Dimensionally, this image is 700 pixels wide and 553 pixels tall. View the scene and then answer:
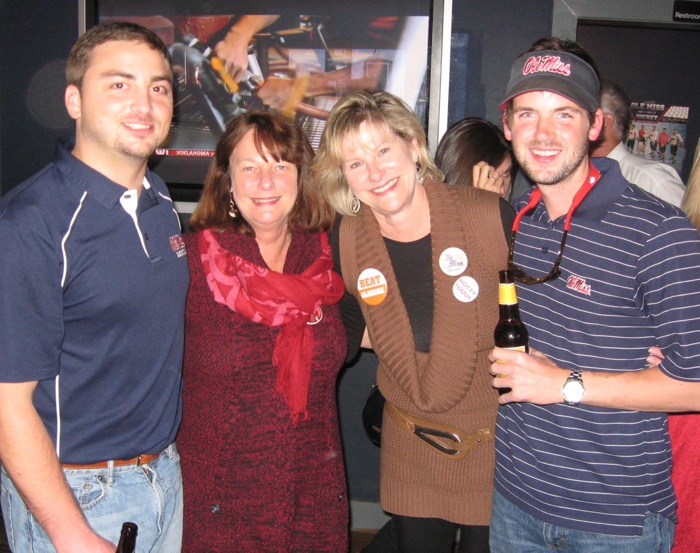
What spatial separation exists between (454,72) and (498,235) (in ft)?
5.34

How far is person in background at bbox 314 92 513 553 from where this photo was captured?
206cm

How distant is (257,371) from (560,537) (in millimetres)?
976

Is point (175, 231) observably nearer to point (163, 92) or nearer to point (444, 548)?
point (163, 92)

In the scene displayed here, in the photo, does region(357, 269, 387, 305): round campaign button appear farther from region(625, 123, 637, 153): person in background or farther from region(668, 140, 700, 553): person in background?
region(625, 123, 637, 153): person in background

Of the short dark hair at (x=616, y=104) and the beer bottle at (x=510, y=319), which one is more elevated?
the short dark hair at (x=616, y=104)

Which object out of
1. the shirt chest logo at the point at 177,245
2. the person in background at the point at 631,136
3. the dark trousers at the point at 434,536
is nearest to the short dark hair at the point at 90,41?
the shirt chest logo at the point at 177,245

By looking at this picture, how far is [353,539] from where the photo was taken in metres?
3.68

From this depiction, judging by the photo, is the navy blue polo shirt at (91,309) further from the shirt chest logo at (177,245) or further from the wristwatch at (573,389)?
the wristwatch at (573,389)

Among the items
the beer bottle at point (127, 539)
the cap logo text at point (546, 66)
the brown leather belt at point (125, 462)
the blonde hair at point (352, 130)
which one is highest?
the cap logo text at point (546, 66)

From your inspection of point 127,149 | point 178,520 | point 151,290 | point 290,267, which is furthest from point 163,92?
point 178,520

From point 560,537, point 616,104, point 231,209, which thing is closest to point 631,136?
point 616,104

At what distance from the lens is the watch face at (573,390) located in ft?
5.16

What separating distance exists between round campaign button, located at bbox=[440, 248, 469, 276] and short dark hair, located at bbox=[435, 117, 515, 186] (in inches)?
26.0

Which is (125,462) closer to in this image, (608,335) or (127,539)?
(127,539)
